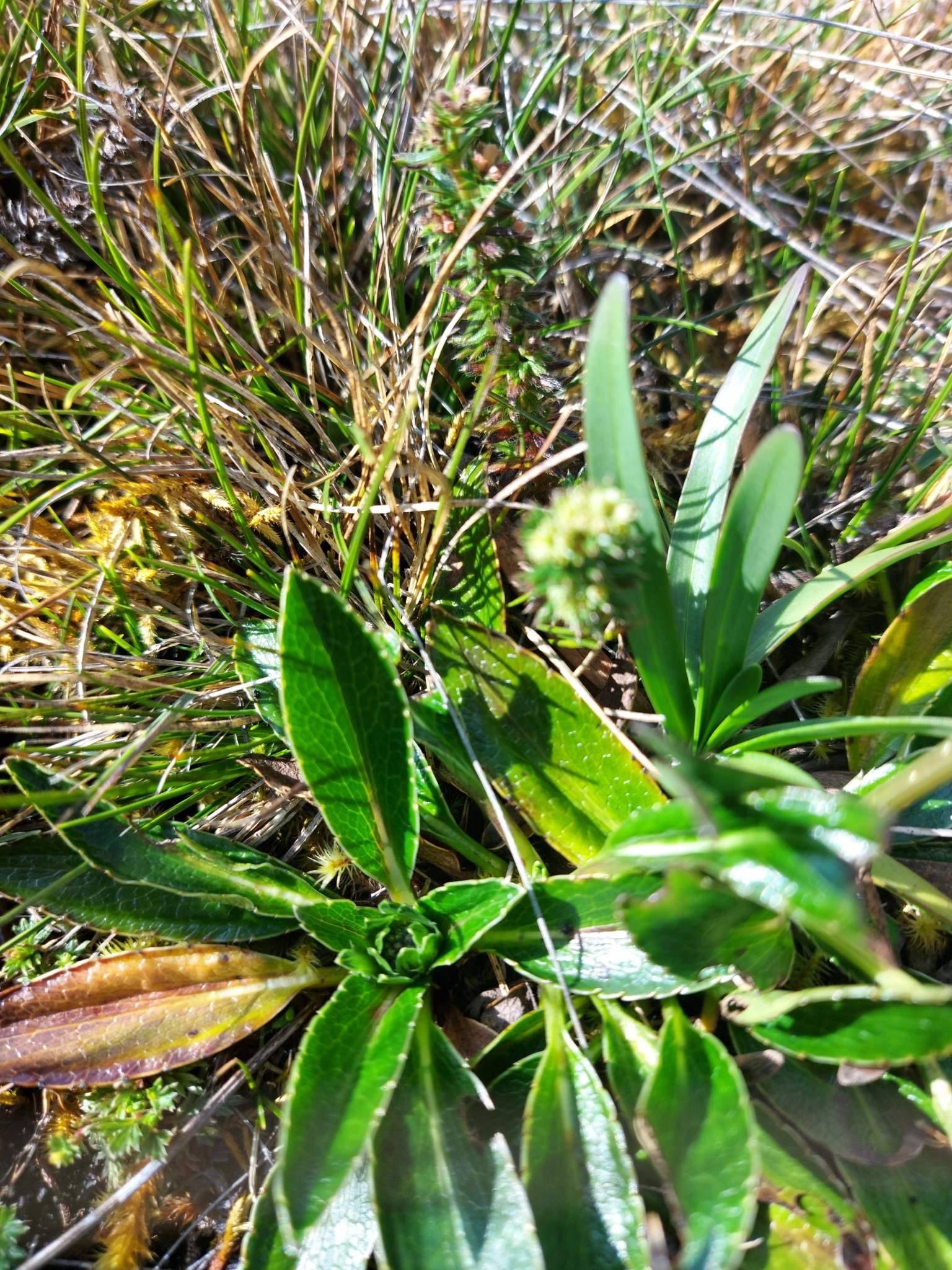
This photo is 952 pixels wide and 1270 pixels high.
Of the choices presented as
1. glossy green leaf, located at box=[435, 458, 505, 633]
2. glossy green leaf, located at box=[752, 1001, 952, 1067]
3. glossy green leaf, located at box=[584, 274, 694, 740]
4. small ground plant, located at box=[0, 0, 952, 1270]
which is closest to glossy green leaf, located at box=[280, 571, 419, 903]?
small ground plant, located at box=[0, 0, 952, 1270]

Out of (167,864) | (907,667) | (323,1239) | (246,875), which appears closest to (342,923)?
(246,875)

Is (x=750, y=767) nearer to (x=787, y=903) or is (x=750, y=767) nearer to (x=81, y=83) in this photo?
(x=787, y=903)

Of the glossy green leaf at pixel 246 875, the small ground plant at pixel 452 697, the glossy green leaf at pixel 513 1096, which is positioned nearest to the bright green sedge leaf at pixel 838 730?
the small ground plant at pixel 452 697

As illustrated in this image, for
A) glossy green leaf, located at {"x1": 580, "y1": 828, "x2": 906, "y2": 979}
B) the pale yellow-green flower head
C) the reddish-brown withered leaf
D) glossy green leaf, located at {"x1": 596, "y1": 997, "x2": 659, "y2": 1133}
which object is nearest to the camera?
glossy green leaf, located at {"x1": 580, "y1": 828, "x2": 906, "y2": 979}

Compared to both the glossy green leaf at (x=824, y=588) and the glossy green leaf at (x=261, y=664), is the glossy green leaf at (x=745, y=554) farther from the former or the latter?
the glossy green leaf at (x=261, y=664)

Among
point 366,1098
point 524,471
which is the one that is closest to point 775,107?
point 524,471

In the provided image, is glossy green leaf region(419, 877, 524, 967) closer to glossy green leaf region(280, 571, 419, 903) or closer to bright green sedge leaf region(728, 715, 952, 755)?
glossy green leaf region(280, 571, 419, 903)
